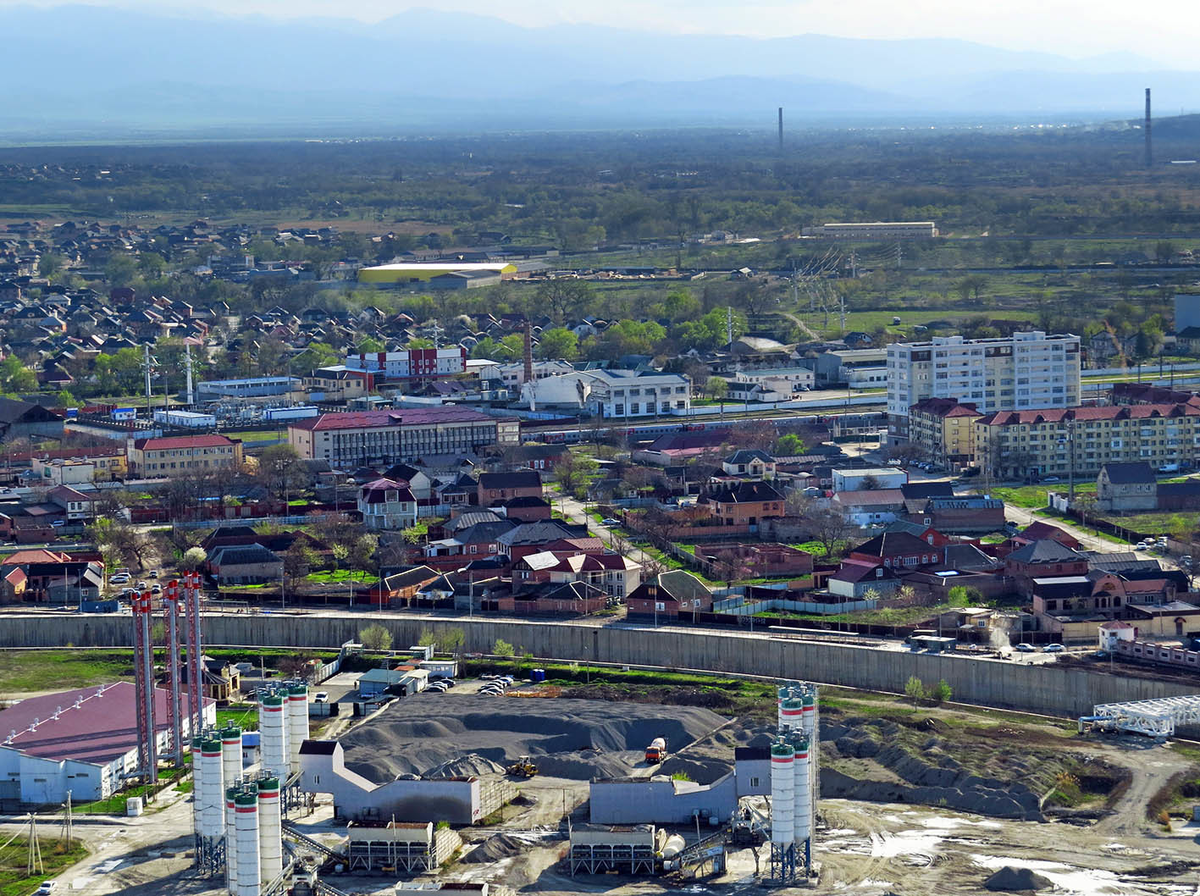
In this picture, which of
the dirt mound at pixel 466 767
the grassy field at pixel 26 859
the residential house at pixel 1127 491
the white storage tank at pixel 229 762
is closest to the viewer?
the white storage tank at pixel 229 762

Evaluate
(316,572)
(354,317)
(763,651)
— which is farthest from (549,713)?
(354,317)

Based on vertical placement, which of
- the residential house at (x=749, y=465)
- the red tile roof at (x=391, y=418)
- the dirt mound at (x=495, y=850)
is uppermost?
the red tile roof at (x=391, y=418)

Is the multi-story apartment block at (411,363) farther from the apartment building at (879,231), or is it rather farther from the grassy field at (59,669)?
the apartment building at (879,231)

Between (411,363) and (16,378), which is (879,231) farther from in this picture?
(16,378)

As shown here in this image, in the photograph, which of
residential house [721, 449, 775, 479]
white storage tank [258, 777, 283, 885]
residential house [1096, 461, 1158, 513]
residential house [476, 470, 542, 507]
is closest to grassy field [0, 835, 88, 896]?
white storage tank [258, 777, 283, 885]

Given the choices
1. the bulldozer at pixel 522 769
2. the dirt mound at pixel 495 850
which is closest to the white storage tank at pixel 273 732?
the bulldozer at pixel 522 769

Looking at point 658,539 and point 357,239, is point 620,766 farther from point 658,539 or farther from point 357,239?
point 357,239
